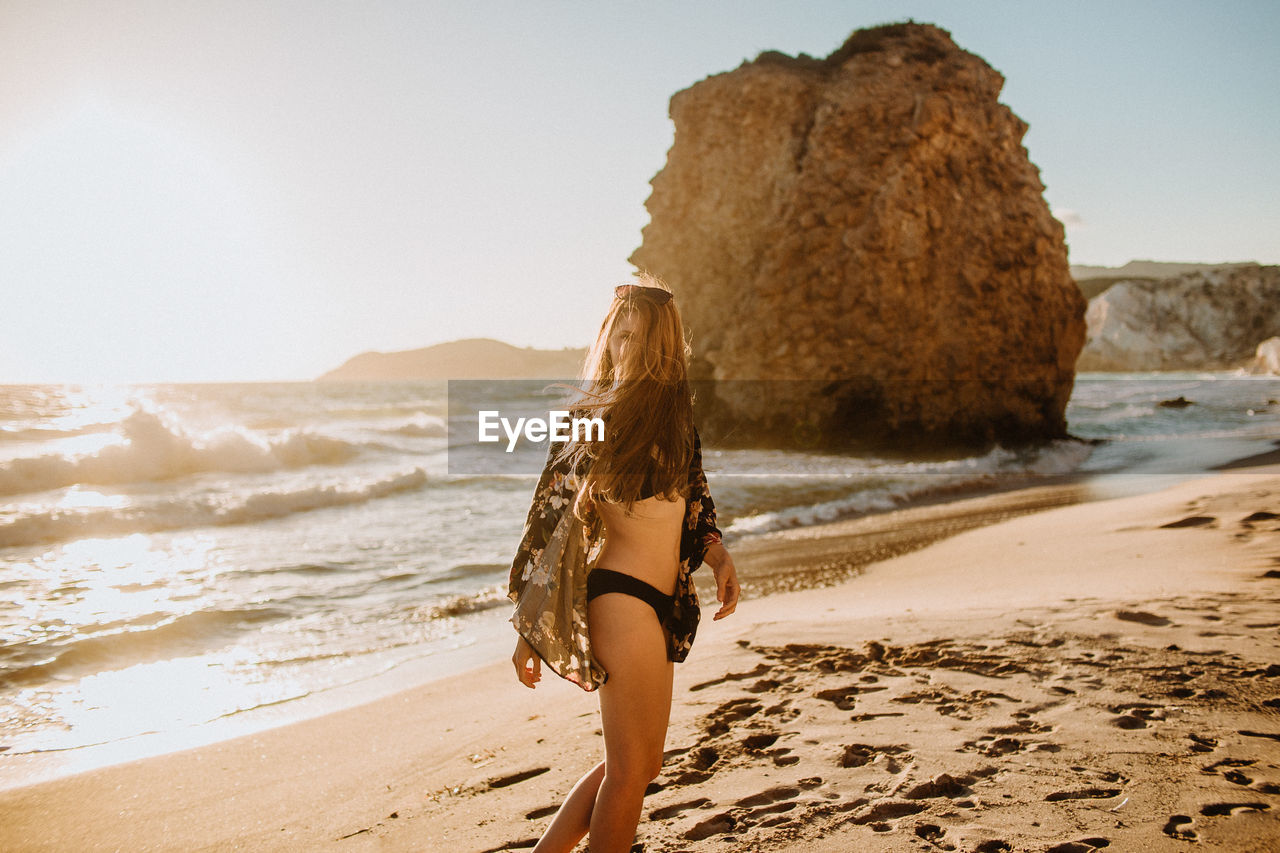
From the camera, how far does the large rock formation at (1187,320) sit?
65.4m

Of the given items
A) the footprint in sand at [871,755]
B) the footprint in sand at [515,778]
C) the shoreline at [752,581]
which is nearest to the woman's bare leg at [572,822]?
the footprint in sand at [515,778]

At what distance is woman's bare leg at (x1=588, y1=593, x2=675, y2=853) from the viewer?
1.89 meters

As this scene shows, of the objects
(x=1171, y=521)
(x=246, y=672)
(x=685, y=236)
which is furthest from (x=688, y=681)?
(x=685, y=236)

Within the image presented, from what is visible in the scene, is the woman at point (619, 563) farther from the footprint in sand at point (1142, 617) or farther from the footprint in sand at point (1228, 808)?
the footprint in sand at point (1142, 617)

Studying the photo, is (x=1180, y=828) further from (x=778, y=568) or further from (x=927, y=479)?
(x=927, y=479)

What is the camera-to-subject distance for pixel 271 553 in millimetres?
8742

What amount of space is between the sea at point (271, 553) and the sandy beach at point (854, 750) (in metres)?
0.85

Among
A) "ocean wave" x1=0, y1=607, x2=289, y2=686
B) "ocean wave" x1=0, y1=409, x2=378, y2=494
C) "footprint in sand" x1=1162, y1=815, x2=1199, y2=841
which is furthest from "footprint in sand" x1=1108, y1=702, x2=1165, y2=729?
"ocean wave" x1=0, y1=409, x2=378, y2=494

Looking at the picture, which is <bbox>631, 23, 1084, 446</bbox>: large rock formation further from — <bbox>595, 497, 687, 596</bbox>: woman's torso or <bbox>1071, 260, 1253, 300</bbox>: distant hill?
<bbox>1071, 260, 1253, 300</bbox>: distant hill

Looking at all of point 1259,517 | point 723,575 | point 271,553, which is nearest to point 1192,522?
point 1259,517

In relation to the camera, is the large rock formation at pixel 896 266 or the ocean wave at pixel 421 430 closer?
the large rock formation at pixel 896 266

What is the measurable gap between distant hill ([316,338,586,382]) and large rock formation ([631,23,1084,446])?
3780 cm

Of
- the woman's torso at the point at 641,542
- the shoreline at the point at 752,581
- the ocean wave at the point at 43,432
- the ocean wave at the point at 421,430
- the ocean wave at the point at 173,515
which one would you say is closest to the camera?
the woman's torso at the point at 641,542

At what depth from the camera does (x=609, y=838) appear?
188cm
